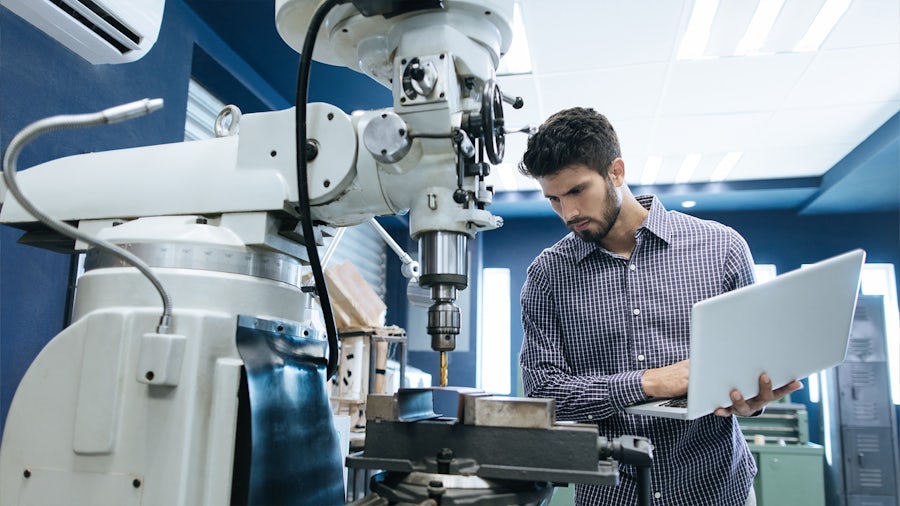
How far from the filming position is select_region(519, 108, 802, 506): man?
1208mm

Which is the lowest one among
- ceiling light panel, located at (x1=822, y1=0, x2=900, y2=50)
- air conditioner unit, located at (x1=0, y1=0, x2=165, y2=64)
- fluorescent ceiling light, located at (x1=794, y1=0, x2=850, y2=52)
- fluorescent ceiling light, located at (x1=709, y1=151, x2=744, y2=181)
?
air conditioner unit, located at (x1=0, y1=0, x2=165, y2=64)

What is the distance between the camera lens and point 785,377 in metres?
0.97

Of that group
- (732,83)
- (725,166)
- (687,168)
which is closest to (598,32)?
(732,83)

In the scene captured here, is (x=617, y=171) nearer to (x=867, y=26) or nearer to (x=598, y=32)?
(x=598, y=32)

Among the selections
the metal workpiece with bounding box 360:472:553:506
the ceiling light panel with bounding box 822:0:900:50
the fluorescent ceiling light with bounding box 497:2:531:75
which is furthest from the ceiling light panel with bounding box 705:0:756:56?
the metal workpiece with bounding box 360:472:553:506

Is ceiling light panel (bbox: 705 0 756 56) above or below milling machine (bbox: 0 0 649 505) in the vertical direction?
above

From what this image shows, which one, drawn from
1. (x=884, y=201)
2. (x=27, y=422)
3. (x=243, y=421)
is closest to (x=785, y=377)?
(x=243, y=421)

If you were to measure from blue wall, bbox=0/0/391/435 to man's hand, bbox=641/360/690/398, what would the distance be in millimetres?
1612

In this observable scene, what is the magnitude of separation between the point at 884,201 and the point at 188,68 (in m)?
5.39

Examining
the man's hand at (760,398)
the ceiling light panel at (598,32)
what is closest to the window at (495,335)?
the ceiling light panel at (598,32)

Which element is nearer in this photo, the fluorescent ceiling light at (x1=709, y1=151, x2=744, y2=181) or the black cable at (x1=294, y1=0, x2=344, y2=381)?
the black cable at (x1=294, y1=0, x2=344, y2=381)

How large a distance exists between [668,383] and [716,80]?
105 inches

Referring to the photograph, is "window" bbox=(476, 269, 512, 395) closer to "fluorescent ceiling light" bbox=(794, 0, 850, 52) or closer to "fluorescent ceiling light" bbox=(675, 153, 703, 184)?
"fluorescent ceiling light" bbox=(675, 153, 703, 184)

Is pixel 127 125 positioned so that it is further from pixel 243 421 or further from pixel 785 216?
pixel 785 216
